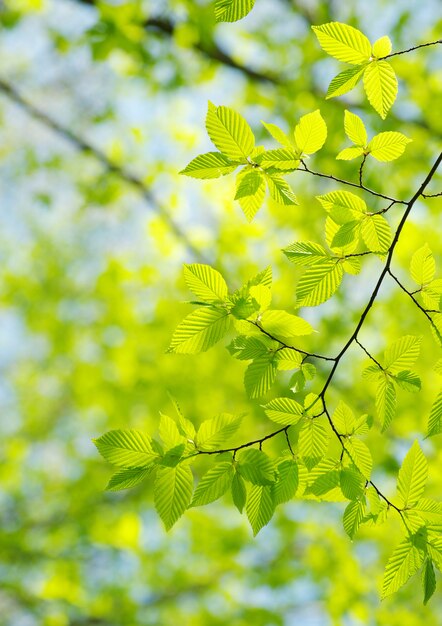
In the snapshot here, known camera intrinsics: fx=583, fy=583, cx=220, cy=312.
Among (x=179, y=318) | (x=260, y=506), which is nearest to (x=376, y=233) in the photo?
(x=260, y=506)

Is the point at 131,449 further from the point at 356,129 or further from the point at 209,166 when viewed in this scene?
the point at 356,129

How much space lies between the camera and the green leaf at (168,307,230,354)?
43.9 inches

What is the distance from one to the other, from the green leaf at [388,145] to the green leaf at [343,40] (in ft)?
0.53

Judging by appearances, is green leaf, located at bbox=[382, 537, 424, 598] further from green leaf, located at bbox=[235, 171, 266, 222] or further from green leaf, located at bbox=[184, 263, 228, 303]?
green leaf, located at bbox=[235, 171, 266, 222]

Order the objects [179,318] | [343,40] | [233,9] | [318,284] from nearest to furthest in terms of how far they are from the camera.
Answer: [233,9] < [343,40] < [318,284] < [179,318]

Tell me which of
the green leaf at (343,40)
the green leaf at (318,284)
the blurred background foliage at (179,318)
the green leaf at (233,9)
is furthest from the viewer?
the blurred background foliage at (179,318)

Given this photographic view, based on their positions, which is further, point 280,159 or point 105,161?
point 105,161

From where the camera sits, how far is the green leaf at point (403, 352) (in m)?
1.21

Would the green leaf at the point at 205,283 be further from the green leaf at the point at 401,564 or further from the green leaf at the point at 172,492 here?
the green leaf at the point at 401,564

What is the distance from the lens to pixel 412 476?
1.15 metres

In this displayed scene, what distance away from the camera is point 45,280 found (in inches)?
274

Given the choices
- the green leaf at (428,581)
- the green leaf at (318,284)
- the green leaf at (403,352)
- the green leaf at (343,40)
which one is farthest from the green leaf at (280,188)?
the green leaf at (428,581)

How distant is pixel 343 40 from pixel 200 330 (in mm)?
591

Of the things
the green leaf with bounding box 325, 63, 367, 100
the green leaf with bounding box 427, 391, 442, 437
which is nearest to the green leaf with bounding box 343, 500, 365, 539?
the green leaf with bounding box 427, 391, 442, 437
